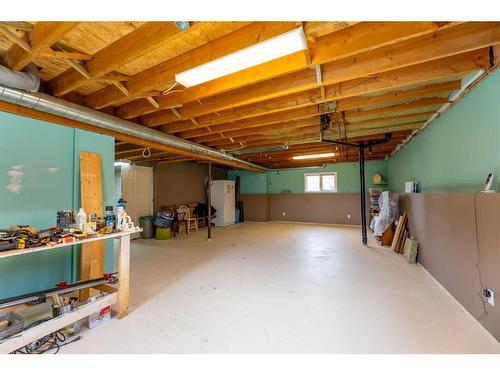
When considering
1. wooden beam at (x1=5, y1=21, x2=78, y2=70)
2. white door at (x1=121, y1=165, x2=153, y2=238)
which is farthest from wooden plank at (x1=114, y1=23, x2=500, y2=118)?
white door at (x1=121, y1=165, x2=153, y2=238)

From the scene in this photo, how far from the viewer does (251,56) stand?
5.54 feet

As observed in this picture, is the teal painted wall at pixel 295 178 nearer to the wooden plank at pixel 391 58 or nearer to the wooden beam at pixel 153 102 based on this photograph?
the wooden plank at pixel 391 58

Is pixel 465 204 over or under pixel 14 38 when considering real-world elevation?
under

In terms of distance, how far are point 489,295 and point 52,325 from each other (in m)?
3.43

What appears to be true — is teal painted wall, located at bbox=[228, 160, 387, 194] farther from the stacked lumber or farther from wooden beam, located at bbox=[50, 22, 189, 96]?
wooden beam, located at bbox=[50, 22, 189, 96]

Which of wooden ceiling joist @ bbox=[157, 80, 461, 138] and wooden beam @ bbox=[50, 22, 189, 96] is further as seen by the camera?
wooden ceiling joist @ bbox=[157, 80, 461, 138]

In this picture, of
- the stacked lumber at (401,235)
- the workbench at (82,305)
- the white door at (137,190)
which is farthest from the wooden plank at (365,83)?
the white door at (137,190)

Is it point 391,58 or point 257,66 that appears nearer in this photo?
point 391,58

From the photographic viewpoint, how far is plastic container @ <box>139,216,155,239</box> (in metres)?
5.90

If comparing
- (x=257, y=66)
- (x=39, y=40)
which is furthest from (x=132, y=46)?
(x=257, y=66)

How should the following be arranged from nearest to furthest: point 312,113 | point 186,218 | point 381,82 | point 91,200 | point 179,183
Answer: point 381,82
point 91,200
point 312,113
point 186,218
point 179,183

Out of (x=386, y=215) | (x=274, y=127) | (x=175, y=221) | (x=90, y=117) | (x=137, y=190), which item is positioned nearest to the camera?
(x=90, y=117)

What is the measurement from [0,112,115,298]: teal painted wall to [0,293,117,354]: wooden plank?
855mm

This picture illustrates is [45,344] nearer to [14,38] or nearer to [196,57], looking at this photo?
[14,38]
